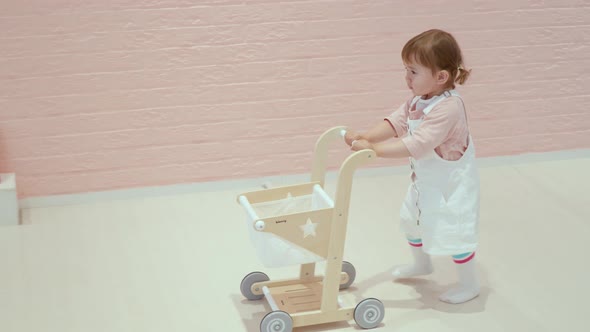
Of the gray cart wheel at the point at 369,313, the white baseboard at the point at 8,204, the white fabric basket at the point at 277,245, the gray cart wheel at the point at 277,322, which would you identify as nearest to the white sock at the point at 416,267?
the gray cart wheel at the point at 369,313

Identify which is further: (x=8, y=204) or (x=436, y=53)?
(x=8, y=204)

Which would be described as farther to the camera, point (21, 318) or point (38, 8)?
point (38, 8)

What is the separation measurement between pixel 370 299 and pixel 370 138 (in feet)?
1.91

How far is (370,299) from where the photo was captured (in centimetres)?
302

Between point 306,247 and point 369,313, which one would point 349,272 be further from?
point 306,247

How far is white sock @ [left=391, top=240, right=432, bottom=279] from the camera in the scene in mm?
3393

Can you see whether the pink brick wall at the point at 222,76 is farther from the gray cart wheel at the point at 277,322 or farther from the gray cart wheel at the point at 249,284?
the gray cart wheel at the point at 277,322

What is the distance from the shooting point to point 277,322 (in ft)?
9.62

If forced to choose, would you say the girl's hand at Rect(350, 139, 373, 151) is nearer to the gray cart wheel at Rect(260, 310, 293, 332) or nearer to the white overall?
the white overall

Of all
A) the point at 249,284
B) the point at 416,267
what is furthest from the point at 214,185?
the point at 416,267

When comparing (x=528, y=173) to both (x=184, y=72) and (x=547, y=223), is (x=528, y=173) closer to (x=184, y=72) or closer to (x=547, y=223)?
(x=547, y=223)

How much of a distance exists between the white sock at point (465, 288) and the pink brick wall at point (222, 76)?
4.43 ft

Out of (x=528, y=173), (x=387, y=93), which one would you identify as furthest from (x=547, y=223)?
(x=387, y=93)

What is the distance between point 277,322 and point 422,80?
36.6 inches
